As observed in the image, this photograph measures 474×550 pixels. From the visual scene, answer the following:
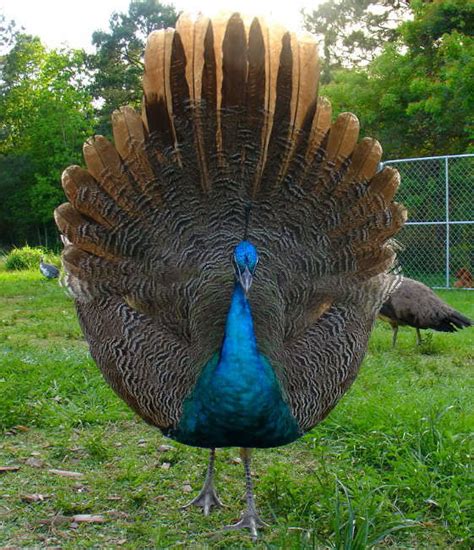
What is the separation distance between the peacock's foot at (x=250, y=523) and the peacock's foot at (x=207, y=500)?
231 mm

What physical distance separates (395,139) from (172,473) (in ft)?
46.4

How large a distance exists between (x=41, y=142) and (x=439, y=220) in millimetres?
24835

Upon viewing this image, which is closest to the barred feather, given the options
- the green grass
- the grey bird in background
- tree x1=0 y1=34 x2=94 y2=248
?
the green grass

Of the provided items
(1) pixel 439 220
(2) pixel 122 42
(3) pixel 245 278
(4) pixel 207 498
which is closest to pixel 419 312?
(4) pixel 207 498

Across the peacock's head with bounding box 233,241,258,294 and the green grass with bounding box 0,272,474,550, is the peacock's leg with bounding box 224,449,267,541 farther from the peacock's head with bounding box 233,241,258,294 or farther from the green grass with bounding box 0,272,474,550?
the peacock's head with bounding box 233,241,258,294

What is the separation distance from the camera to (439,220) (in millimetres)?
12641

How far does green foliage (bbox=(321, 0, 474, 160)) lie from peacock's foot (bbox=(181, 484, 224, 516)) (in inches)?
487

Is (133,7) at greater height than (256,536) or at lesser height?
greater

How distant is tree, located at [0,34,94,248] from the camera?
105 feet

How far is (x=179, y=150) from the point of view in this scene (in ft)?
12.1

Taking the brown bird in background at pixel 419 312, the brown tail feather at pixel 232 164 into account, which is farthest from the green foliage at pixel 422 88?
the brown tail feather at pixel 232 164

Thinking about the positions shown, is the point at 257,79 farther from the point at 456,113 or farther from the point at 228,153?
the point at 456,113

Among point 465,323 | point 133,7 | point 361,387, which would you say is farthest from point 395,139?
point 133,7

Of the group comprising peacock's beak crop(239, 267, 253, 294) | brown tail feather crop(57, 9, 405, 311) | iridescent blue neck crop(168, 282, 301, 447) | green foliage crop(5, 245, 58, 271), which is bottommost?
green foliage crop(5, 245, 58, 271)
